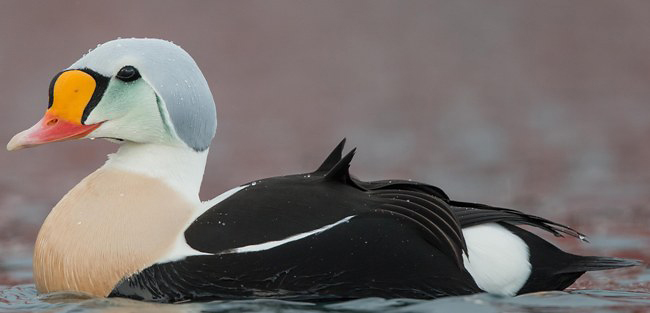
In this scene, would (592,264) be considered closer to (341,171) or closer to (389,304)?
(389,304)

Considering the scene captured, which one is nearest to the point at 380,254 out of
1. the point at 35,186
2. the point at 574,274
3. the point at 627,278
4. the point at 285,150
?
the point at 574,274

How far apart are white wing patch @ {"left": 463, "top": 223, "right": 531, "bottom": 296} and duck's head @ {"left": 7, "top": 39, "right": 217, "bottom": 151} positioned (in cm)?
117

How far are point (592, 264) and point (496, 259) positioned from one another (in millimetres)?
381

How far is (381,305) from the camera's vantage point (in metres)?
4.79

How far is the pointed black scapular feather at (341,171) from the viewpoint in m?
4.93

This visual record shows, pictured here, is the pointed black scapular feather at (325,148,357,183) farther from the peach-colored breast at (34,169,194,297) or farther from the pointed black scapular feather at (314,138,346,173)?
the peach-colored breast at (34,169,194,297)

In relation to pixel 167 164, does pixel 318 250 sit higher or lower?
lower

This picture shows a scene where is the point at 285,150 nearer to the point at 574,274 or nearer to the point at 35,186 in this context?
the point at 35,186

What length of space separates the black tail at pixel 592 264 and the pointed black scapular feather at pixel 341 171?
899 mm

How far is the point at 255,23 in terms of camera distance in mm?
13047

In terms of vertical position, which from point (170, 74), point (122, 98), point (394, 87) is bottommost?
point (122, 98)

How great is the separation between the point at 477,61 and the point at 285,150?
8.05ft

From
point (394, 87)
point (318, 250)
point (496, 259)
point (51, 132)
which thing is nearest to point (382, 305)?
point (318, 250)

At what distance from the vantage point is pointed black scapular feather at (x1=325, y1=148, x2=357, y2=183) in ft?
16.2
